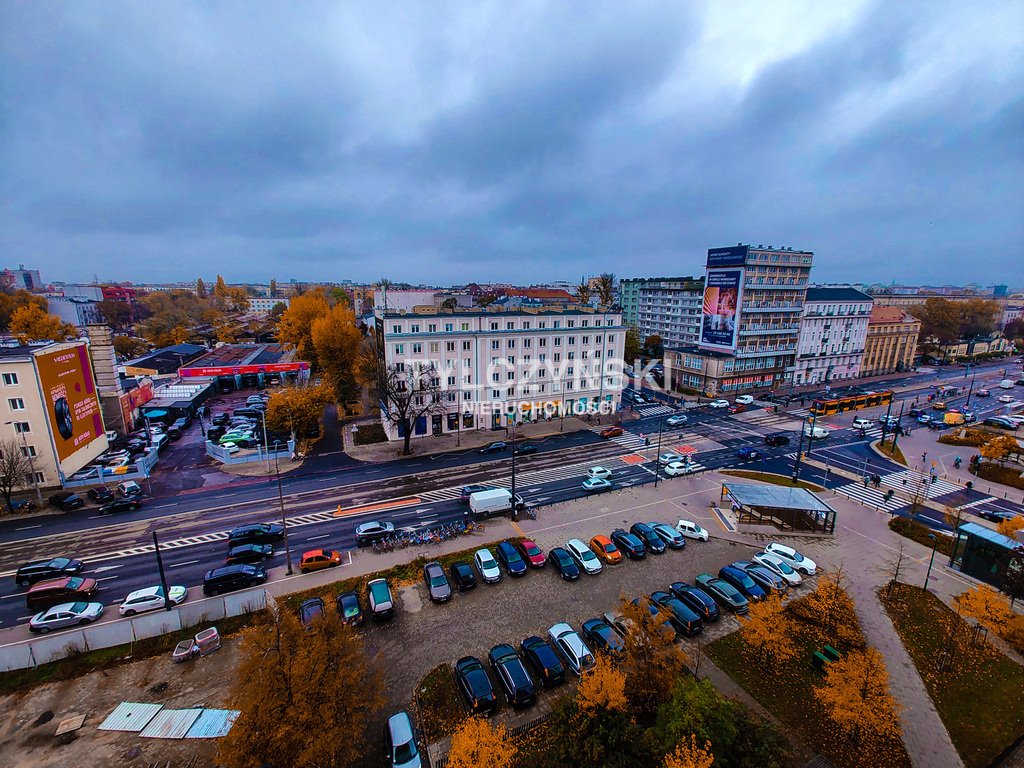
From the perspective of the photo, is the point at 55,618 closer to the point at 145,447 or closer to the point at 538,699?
the point at 538,699

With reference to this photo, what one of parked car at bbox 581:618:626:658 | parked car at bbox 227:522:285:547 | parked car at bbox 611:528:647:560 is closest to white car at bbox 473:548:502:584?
parked car at bbox 581:618:626:658

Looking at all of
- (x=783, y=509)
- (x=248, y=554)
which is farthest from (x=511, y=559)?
(x=783, y=509)

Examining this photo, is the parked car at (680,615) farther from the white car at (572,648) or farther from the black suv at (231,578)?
the black suv at (231,578)

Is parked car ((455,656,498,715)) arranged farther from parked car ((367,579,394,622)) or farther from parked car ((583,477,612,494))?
parked car ((583,477,612,494))

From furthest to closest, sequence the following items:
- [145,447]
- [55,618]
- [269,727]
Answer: [145,447], [55,618], [269,727]

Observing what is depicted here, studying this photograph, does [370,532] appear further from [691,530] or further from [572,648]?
[691,530]

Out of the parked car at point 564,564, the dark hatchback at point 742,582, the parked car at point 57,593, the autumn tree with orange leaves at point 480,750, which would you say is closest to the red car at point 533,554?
the parked car at point 564,564

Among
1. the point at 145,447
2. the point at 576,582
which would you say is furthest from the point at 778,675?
the point at 145,447
